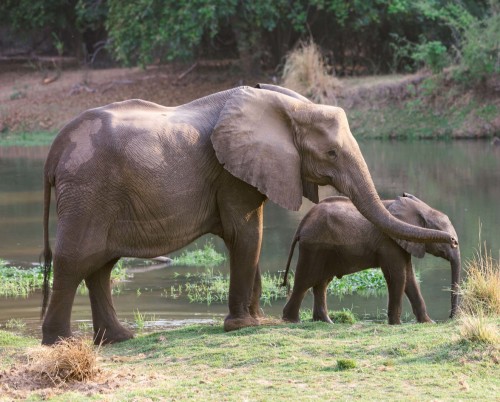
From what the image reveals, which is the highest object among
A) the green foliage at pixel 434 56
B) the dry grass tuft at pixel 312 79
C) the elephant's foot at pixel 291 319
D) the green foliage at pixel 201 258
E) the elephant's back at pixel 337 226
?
the green foliage at pixel 434 56

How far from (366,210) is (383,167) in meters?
15.8

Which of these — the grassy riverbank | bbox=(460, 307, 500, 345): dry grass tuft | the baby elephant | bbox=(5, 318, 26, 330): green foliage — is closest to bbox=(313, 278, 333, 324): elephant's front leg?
the baby elephant

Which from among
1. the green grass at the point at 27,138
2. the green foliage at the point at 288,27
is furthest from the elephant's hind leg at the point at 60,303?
the green foliage at the point at 288,27

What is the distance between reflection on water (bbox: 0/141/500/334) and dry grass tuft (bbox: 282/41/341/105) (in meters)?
2.37

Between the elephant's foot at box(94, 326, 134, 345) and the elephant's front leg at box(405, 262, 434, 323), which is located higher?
the elephant's front leg at box(405, 262, 434, 323)

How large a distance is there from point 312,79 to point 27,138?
8.83m

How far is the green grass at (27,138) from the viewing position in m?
32.3

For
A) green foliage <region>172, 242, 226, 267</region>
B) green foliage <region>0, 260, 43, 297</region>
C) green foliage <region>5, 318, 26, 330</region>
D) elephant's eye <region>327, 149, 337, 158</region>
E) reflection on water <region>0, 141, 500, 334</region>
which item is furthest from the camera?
green foliage <region>172, 242, 226, 267</region>

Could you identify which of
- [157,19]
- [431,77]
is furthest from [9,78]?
[431,77]

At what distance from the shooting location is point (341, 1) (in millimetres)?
33375

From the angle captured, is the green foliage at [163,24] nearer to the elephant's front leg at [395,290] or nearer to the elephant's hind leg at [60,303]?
the elephant's front leg at [395,290]

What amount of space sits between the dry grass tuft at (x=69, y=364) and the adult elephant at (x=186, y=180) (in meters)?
1.74

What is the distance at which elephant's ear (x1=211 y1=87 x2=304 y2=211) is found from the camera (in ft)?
29.5

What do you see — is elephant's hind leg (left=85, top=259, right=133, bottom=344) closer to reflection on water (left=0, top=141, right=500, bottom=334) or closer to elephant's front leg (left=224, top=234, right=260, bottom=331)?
elephant's front leg (left=224, top=234, right=260, bottom=331)
